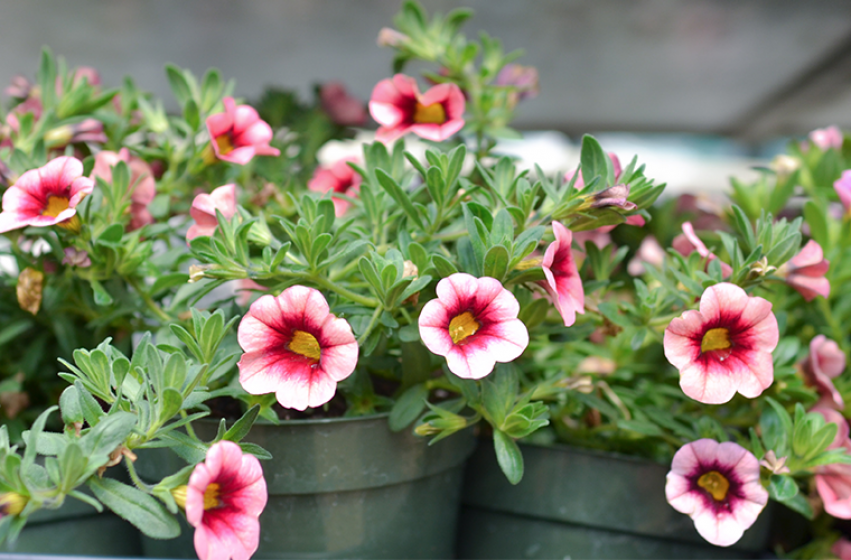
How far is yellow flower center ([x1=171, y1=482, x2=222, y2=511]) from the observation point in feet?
1.42

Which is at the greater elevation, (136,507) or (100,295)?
(100,295)

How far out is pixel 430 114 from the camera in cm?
70

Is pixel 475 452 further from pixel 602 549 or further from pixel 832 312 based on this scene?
pixel 832 312

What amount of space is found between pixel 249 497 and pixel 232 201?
10.5 inches

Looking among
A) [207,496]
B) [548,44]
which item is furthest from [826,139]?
[207,496]

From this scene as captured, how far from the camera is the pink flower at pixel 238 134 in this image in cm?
67

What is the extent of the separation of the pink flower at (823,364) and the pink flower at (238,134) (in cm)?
60

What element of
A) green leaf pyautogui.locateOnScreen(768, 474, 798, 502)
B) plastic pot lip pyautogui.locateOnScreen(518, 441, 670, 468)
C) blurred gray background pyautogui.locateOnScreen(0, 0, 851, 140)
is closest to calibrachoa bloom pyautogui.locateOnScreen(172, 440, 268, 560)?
plastic pot lip pyautogui.locateOnScreen(518, 441, 670, 468)

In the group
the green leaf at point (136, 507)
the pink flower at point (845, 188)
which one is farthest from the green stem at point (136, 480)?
the pink flower at point (845, 188)

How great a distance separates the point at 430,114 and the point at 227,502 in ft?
1.46

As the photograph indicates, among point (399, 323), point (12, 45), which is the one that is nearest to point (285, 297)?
point (399, 323)

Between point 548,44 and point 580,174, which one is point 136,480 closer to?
point 580,174

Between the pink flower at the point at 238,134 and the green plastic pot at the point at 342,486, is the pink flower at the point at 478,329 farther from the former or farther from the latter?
the pink flower at the point at 238,134

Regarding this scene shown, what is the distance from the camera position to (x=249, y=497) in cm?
45
